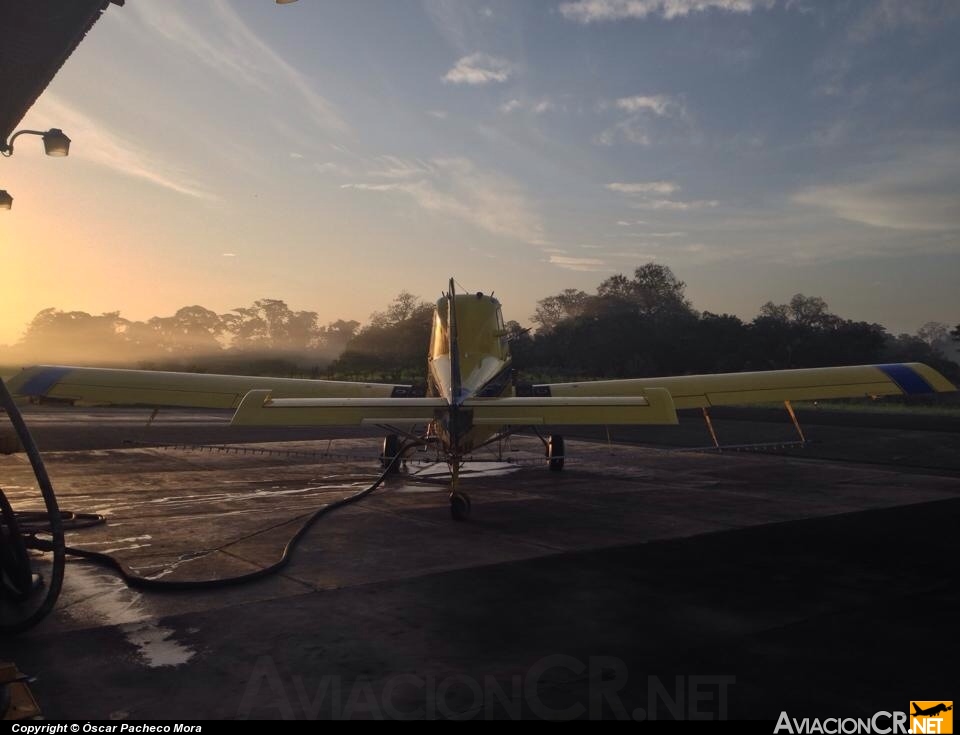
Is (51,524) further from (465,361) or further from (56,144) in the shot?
(465,361)

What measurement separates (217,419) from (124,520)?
82.2 feet

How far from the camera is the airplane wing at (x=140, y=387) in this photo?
14641mm

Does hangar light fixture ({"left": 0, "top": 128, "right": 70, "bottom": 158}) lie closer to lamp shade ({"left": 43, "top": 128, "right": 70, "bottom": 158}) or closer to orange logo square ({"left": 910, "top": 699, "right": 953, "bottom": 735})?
lamp shade ({"left": 43, "top": 128, "right": 70, "bottom": 158})

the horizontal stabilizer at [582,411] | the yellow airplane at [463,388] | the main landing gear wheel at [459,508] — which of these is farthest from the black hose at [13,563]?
the main landing gear wheel at [459,508]

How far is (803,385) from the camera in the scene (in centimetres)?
1543

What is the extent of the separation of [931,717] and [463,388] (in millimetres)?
8713

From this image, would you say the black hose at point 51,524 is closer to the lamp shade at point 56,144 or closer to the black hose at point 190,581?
the black hose at point 190,581

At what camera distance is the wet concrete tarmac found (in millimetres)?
5094

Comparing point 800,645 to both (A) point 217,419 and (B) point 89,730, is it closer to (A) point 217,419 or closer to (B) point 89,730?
(B) point 89,730

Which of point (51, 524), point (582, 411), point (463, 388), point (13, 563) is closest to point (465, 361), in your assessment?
point (463, 388)

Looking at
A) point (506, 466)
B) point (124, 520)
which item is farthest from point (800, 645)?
point (506, 466)

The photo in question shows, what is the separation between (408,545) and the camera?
9844 mm

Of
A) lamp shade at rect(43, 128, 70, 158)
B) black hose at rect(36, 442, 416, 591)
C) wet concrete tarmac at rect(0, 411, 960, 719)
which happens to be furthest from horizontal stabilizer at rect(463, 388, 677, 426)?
lamp shade at rect(43, 128, 70, 158)

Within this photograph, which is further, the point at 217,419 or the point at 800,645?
the point at 217,419
